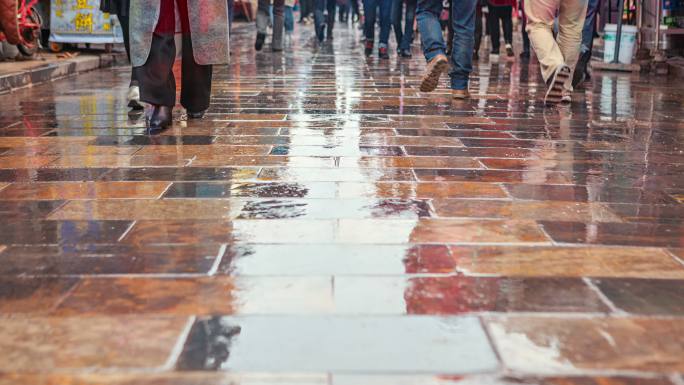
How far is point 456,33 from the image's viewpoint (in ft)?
22.4

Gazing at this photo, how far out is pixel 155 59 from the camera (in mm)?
5074

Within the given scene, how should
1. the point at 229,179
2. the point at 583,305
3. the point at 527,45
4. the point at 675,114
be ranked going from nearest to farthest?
the point at 583,305, the point at 229,179, the point at 675,114, the point at 527,45

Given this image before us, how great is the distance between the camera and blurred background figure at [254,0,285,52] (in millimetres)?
12969

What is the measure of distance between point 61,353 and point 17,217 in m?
1.37

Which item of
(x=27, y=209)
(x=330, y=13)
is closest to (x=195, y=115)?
(x=27, y=209)

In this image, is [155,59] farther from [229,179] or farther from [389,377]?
[389,377]

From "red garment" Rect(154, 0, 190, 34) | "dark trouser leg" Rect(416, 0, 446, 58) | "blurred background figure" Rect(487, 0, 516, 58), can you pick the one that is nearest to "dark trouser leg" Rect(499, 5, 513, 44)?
"blurred background figure" Rect(487, 0, 516, 58)

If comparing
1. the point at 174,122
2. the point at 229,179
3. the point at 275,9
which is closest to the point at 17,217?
the point at 229,179

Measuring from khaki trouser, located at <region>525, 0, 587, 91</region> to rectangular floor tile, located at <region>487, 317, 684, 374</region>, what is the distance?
445 cm

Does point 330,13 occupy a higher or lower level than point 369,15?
higher

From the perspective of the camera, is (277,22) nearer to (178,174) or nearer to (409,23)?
(409,23)

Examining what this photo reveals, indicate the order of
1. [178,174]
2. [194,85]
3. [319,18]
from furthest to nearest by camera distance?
[319,18] < [194,85] < [178,174]

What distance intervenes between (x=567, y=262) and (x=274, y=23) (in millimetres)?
10946

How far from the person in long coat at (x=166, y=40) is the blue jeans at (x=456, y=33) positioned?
190cm
